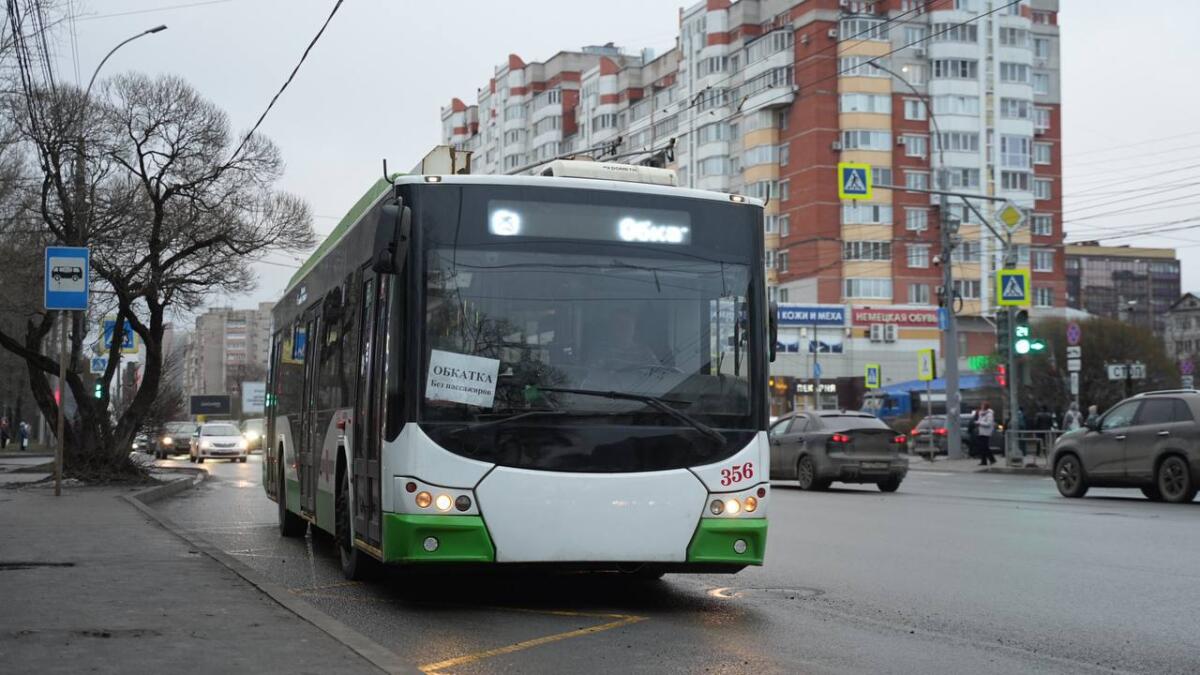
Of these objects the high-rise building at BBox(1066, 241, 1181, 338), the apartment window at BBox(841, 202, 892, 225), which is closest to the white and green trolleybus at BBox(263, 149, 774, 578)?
the apartment window at BBox(841, 202, 892, 225)

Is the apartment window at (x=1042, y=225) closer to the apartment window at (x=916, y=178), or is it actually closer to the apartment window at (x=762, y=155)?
the apartment window at (x=916, y=178)

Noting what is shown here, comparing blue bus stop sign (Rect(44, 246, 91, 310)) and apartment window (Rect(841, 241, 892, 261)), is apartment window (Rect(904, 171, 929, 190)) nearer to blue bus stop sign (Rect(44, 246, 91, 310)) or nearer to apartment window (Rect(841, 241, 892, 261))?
apartment window (Rect(841, 241, 892, 261))

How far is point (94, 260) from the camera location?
1004 inches

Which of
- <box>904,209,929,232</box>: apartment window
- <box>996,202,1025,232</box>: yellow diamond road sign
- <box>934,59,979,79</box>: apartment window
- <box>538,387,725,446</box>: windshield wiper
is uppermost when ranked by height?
<box>934,59,979,79</box>: apartment window

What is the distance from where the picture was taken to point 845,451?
25.4 m

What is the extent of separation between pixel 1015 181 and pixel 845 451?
225 ft

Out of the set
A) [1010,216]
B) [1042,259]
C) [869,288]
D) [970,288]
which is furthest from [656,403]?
[1042,259]

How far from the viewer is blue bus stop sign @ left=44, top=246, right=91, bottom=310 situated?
61.8 feet

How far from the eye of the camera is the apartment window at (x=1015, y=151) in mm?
88938

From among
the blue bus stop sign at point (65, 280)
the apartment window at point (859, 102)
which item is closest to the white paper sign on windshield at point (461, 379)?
the blue bus stop sign at point (65, 280)

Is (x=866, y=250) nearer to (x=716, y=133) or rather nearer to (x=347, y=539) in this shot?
(x=716, y=133)

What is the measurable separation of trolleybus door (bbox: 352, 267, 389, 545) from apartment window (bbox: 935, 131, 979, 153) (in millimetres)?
81022

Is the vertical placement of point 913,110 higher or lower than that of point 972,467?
higher

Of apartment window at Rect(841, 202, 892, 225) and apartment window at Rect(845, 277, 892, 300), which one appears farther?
apartment window at Rect(841, 202, 892, 225)
